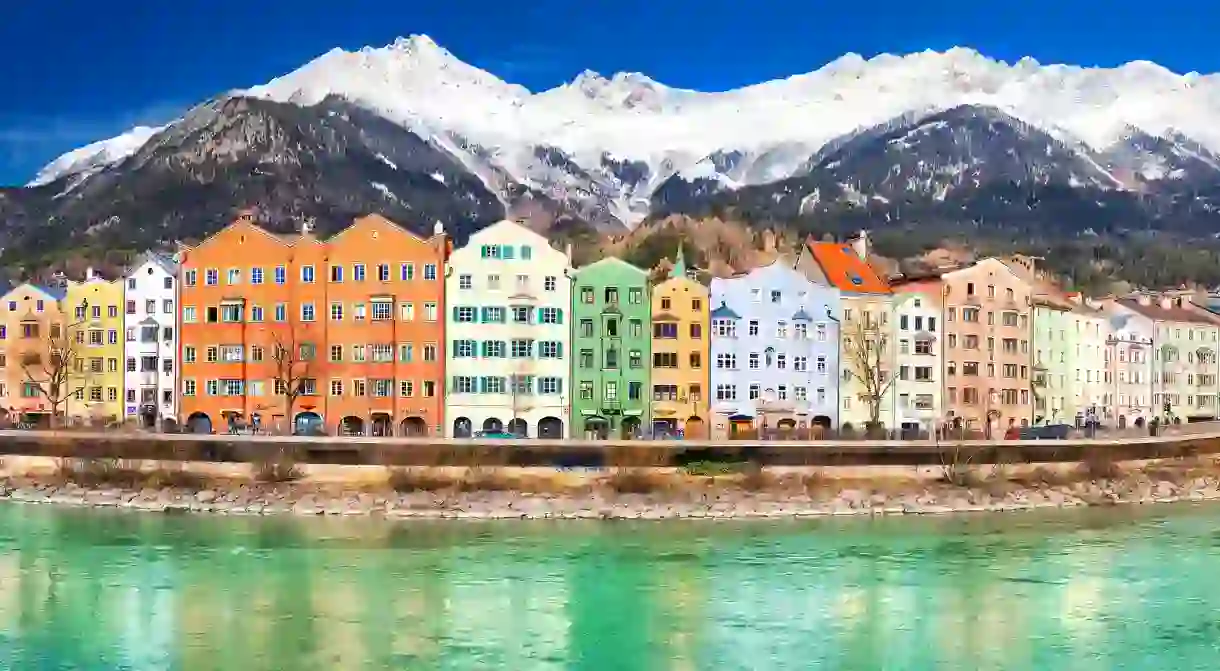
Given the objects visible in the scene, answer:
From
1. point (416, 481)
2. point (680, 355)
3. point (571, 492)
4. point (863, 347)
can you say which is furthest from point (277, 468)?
point (863, 347)

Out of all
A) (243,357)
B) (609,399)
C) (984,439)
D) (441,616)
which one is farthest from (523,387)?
(441,616)

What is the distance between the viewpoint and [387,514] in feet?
171

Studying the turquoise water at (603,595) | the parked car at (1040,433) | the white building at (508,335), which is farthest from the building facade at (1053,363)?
the turquoise water at (603,595)

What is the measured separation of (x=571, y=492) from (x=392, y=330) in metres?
16.4

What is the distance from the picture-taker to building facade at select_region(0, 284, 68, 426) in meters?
74.4

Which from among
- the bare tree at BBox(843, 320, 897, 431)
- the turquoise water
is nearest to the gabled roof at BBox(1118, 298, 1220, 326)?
the bare tree at BBox(843, 320, 897, 431)

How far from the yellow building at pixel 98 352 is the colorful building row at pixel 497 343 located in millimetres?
98

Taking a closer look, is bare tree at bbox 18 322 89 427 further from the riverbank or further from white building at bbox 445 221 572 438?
white building at bbox 445 221 572 438

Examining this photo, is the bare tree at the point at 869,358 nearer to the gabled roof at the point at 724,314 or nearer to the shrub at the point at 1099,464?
the gabled roof at the point at 724,314

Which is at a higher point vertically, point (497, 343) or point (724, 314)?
point (724, 314)

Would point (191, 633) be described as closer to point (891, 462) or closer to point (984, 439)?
point (891, 462)

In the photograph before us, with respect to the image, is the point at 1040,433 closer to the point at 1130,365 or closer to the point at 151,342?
the point at 1130,365

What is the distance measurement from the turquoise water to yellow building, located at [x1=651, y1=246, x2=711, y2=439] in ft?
60.0

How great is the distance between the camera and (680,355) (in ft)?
226
